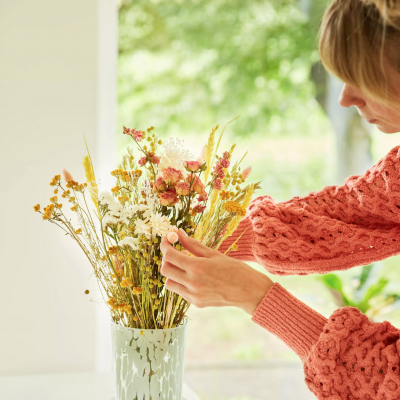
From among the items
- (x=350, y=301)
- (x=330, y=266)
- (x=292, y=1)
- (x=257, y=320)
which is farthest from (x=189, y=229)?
(x=292, y=1)

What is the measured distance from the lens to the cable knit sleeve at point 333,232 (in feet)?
3.14

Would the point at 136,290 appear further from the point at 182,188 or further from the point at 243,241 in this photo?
the point at 243,241

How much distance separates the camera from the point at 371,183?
967 mm

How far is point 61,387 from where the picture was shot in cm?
117

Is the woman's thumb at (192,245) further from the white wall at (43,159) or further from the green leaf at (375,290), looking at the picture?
the green leaf at (375,290)

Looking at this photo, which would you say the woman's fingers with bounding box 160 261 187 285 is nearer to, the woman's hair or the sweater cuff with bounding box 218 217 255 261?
the sweater cuff with bounding box 218 217 255 261

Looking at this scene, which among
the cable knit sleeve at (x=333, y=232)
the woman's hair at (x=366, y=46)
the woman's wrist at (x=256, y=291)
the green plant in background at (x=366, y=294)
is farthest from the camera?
the green plant in background at (x=366, y=294)

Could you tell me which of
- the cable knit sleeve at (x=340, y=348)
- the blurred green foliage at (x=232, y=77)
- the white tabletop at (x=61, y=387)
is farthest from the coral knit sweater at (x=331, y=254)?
the blurred green foliage at (x=232, y=77)

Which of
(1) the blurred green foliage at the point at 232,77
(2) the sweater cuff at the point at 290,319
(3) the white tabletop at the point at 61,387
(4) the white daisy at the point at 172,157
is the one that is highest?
(1) the blurred green foliage at the point at 232,77

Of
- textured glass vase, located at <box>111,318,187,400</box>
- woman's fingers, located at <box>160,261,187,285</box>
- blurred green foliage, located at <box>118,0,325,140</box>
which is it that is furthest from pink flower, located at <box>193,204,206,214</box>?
blurred green foliage, located at <box>118,0,325,140</box>

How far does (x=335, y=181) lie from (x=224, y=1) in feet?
3.63

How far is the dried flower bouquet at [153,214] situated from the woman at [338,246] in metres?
0.05

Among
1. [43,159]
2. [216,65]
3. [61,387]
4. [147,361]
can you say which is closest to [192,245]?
[147,361]

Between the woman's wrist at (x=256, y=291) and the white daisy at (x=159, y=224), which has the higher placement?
the white daisy at (x=159, y=224)
